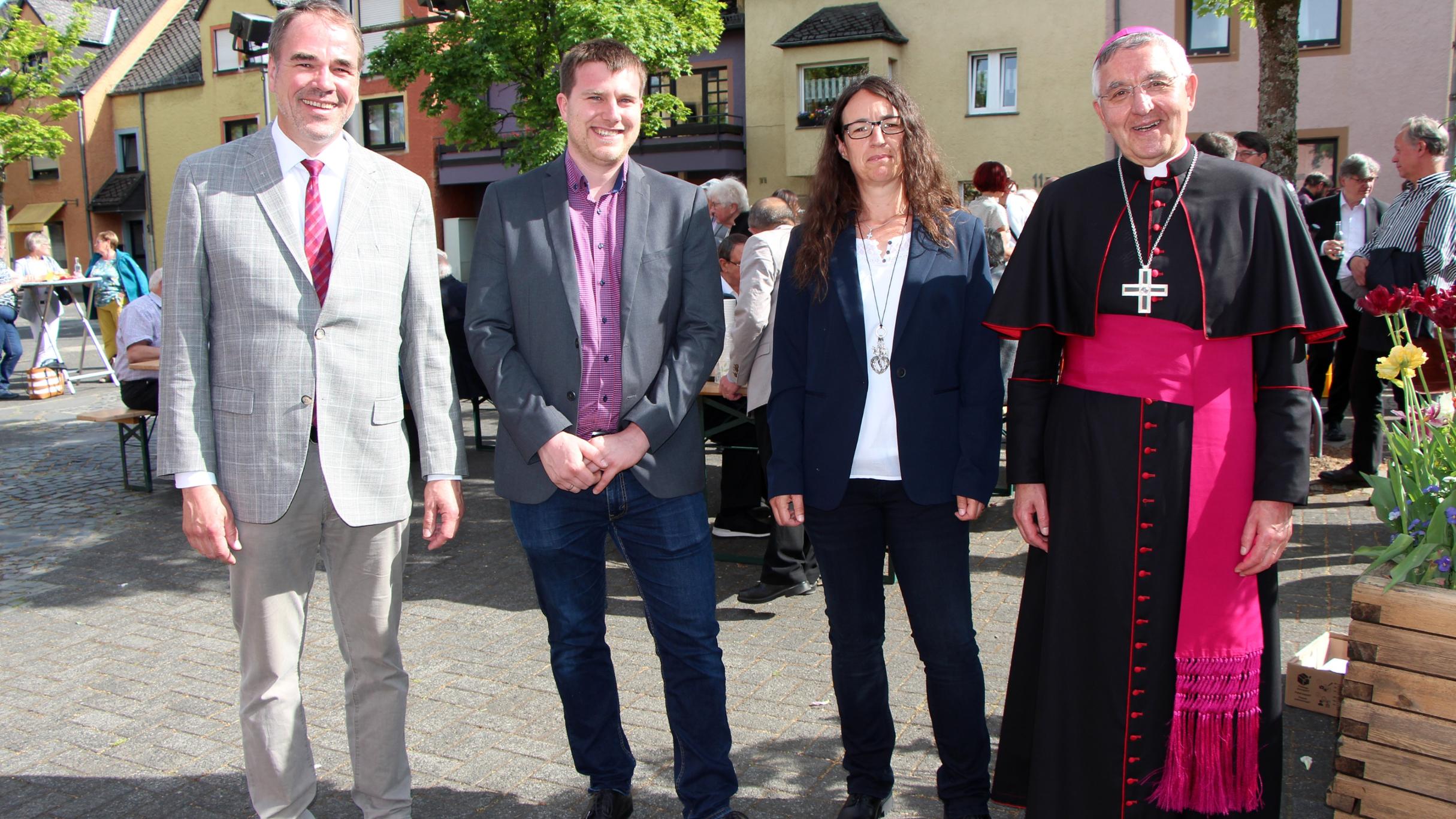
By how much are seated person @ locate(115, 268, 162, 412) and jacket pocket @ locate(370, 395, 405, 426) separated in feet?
19.9

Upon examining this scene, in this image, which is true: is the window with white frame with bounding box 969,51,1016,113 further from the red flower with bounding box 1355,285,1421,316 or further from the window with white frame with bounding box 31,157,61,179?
the window with white frame with bounding box 31,157,61,179

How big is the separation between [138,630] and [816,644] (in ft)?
10.3

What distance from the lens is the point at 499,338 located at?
3104 mm

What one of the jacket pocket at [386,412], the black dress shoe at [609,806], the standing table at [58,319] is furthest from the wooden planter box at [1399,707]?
the standing table at [58,319]

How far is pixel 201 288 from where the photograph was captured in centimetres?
290

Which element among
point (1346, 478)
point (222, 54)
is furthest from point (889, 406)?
point (222, 54)

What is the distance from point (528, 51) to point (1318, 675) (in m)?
21.7

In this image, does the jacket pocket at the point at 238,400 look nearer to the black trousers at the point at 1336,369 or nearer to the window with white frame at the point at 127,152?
the black trousers at the point at 1336,369

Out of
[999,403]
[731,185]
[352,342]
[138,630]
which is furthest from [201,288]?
[731,185]

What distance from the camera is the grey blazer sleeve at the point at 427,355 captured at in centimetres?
315

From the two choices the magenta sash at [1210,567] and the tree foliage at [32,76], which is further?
the tree foliage at [32,76]

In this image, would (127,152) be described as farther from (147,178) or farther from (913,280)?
(913,280)

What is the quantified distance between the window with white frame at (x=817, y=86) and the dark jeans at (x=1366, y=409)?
19.8 metres

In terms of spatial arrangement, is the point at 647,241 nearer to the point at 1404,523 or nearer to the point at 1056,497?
the point at 1056,497
